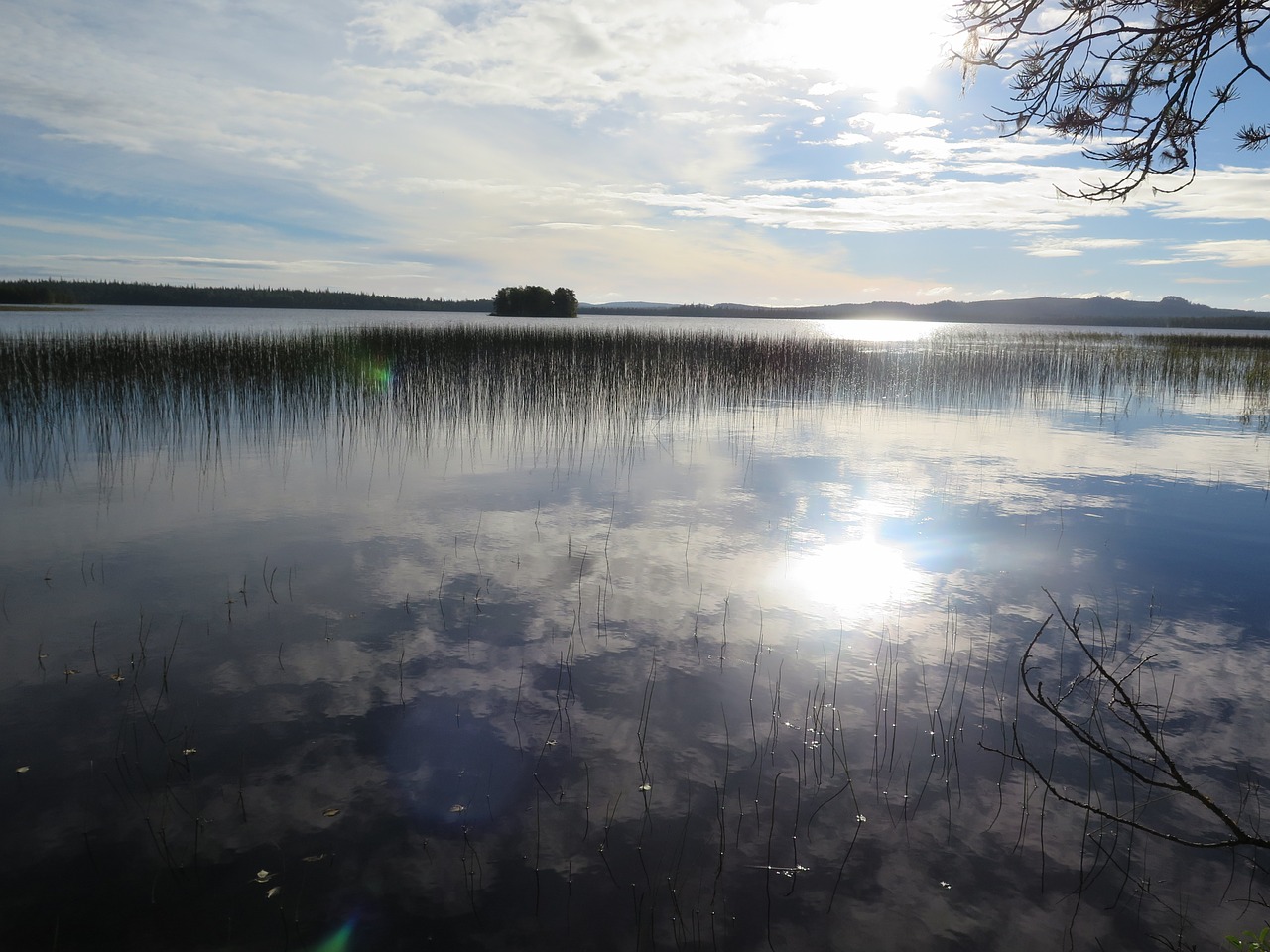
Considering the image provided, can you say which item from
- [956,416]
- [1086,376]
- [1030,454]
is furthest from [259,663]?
[1086,376]

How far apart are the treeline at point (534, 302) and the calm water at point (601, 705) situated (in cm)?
5995

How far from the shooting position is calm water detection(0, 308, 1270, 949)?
2.40 m

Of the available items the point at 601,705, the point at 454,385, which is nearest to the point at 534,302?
the point at 454,385

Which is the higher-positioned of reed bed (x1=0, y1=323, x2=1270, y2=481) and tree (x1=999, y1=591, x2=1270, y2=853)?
reed bed (x1=0, y1=323, x2=1270, y2=481)

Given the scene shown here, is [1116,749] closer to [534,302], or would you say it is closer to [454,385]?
[454,385]

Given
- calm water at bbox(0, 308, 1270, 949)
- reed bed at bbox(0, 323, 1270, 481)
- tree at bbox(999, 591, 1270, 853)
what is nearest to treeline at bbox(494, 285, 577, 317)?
reed bed at bbox(0, 323, 1270, 481)

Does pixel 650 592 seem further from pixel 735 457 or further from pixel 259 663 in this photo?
pixel 735 457

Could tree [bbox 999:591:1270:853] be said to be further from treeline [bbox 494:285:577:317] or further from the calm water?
treeline [bbox 494:285:577:317]

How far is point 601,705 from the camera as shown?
3.50 m

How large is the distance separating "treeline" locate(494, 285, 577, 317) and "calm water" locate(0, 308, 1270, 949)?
60.0 meters

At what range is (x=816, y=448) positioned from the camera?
10.0 meters

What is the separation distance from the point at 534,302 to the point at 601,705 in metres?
65.4

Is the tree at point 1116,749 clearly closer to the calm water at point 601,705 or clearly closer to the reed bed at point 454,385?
the calm water at point 601,705

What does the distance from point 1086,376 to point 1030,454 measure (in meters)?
12.0
